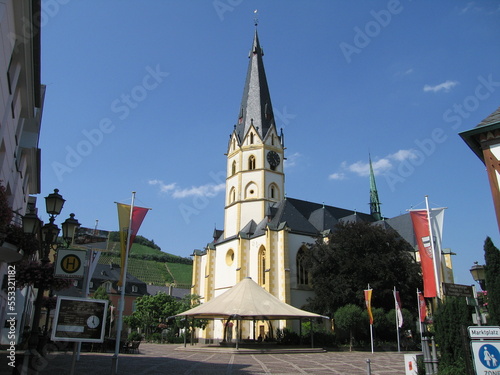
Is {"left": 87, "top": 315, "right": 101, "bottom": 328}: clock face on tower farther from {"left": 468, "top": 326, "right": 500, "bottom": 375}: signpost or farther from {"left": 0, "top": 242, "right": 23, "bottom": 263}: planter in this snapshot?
{"left": 468, "top": 326, "right": 500, "bottom": 375}: signpost

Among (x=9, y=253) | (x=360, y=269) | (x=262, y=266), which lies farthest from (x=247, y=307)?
(x=9, y=253)

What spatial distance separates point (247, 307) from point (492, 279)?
17873 millimetres

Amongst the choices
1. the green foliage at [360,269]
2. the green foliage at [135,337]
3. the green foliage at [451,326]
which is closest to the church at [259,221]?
the green foliage at [360,269]

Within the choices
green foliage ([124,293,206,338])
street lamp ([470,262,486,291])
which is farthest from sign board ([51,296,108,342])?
green foliage ([124,293,206,338])

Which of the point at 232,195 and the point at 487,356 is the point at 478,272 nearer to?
the point at 487,356

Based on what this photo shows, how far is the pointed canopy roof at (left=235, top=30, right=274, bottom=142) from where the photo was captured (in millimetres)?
51656

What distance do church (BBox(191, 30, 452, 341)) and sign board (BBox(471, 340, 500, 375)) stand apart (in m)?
33.9

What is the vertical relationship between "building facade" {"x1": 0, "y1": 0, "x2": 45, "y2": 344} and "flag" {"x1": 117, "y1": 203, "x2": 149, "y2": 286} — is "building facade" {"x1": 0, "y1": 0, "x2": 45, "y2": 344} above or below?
above

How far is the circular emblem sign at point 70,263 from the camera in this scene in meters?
9.25

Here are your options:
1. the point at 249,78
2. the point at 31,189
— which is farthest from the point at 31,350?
the point at 249,78

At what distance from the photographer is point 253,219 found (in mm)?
47812

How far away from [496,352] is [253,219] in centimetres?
4087

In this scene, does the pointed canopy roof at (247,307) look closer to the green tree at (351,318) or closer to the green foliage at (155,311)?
the green tree at (351,318)

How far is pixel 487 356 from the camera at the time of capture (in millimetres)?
7176
